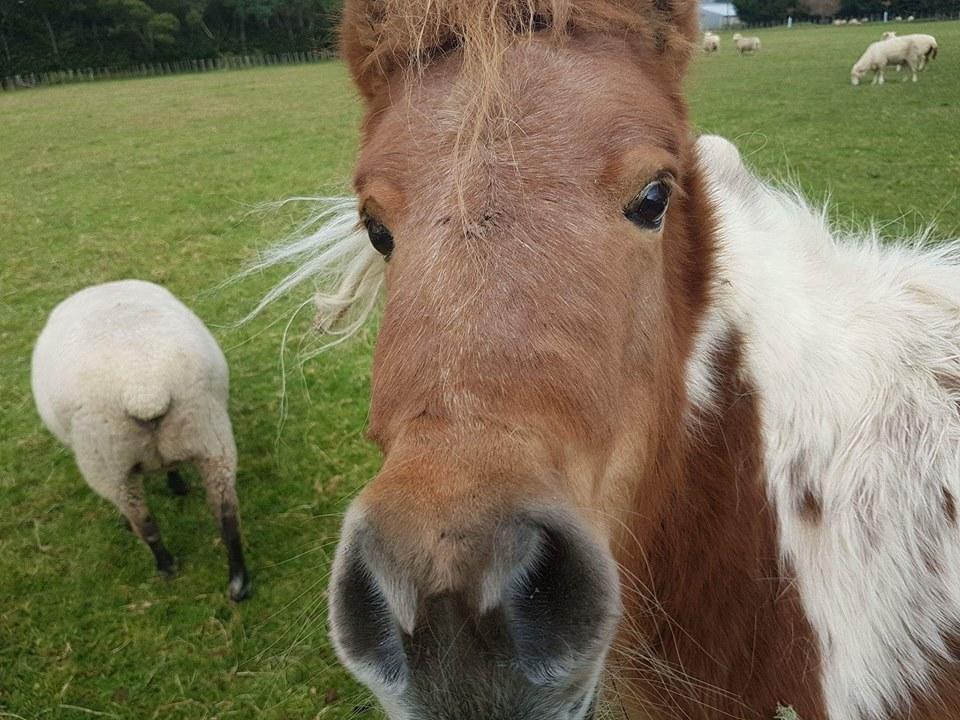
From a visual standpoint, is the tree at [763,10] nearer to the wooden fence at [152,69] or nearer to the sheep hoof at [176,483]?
the wooden fence at [152,69]

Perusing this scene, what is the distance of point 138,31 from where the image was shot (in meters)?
53.1

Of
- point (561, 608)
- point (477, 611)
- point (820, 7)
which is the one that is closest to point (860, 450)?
point (561, 608)

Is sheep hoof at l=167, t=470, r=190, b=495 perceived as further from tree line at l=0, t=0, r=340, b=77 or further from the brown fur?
tree line at l=0, t=0, r=340, b=77

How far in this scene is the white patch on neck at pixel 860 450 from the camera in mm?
1901

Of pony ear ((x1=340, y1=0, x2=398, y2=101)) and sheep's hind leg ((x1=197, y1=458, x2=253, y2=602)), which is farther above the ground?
pony ear ((x1=340, y1=0, x2=398, y2=101))

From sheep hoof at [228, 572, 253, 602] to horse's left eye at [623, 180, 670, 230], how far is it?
3722 millimetres

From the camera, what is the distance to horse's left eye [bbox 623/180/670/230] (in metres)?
1.72

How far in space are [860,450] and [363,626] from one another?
1545mm

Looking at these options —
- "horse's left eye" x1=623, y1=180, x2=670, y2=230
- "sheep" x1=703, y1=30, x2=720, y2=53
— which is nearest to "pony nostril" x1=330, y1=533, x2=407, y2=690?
"horse's left eye" x1=623, y1=180, x2=670, y2=230

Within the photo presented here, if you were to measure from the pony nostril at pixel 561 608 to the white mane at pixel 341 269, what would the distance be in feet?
6.30

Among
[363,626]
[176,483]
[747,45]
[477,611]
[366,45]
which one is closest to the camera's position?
[477,611]

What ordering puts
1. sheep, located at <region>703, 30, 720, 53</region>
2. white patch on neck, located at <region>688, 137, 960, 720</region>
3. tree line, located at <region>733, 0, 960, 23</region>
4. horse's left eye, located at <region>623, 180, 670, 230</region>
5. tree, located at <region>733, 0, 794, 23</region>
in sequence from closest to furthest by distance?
horse's left eye, located at <region>623, 180, 670, 230</region> → white patch on neck, located at <region>688, 137, 960, 720</region> → sheep, located at <region>703, 30, 720, 53</region> → tree line, located at <region>733, 0, 960, 23</region> → tree, located at <region>733, 0, 794, 23</region>

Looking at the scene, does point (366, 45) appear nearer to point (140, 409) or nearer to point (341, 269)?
point (341, 269)

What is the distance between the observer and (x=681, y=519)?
6.59 ft
